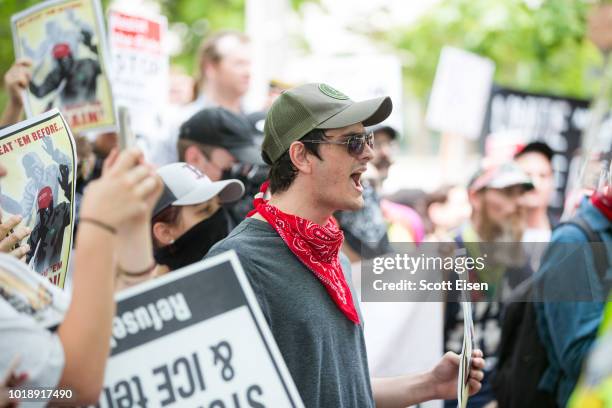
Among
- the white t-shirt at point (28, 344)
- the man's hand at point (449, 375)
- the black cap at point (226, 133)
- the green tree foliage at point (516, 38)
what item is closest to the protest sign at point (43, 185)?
the white t-shirt at point (28, 344)

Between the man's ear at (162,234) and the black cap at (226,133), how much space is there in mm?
1193

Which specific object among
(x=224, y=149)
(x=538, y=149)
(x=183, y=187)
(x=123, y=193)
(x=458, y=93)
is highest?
(x=123, y=193)

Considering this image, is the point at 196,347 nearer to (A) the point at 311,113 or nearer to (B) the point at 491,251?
(A) the point at 311,113

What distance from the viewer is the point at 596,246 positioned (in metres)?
4.21

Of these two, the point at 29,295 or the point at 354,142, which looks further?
the point at 354,142

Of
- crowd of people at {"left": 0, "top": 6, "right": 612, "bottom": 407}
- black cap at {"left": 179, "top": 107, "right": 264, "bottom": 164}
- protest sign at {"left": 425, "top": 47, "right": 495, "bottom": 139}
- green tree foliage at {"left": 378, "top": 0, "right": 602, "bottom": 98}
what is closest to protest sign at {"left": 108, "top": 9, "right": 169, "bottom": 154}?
crowd of people at {"left": 0, "top": 6, "right": 612, "bottom": 407}

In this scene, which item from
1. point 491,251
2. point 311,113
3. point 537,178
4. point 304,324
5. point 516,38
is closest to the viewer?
point 304,324

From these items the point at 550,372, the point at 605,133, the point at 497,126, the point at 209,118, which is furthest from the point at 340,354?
the point at 497,126

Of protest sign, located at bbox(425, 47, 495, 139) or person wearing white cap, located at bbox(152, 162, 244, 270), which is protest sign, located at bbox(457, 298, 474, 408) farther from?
protest sign, located at bbox(425, 47, 495, 139)

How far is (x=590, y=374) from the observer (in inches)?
79.0

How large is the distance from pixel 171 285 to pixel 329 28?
47.0ft

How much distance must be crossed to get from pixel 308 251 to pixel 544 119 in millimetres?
6894

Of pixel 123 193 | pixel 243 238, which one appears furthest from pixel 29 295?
pixel 243 238

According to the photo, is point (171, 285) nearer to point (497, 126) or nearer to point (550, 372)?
point (550, 372)
